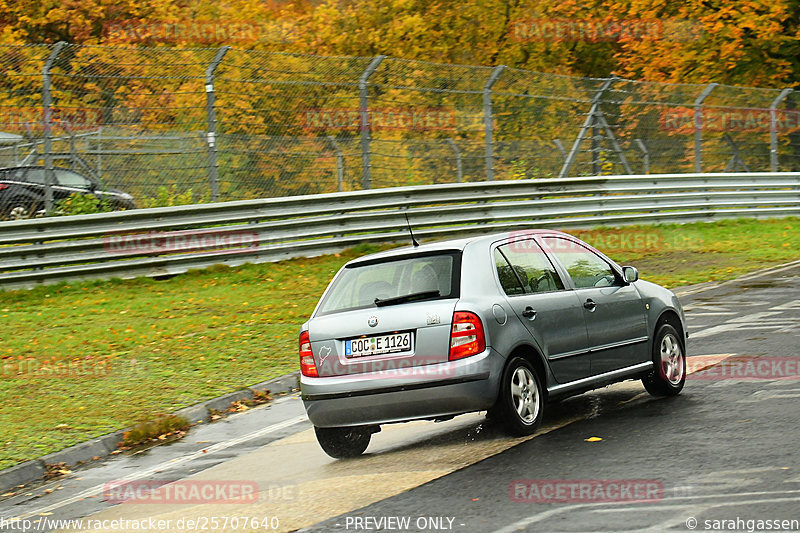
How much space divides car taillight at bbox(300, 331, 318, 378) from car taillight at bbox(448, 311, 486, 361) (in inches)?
42.0

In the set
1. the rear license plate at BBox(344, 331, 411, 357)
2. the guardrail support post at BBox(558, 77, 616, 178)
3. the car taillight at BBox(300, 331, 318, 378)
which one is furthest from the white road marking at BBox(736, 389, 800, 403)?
the guardrail support post at BBox(558, 77, 616, 178)

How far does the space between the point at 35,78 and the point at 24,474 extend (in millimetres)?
9740

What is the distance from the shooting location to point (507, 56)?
46.7 meters

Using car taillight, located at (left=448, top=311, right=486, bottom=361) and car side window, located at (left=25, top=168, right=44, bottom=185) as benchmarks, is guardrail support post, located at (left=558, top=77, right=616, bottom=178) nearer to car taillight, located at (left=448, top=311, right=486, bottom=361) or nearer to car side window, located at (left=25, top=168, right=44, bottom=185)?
car side window, located at (left=25, top=168, right=44, bottom=185)

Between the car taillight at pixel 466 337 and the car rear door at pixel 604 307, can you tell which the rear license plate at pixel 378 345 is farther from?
the car rear door at pixel 604 307

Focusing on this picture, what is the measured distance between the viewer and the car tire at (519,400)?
24.8ft

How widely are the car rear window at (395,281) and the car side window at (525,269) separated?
0.40 metres

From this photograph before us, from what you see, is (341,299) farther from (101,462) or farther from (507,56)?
(507,56)

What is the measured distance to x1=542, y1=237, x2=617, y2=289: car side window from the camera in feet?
28.6

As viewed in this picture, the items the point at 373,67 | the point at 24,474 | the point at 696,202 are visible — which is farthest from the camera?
the point at 696,202

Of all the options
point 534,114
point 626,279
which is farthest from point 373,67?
point 626,279

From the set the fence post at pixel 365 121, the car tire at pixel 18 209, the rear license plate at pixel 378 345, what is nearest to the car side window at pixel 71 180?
the car tire at pixel 18 209

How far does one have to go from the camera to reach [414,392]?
7.49 meters
